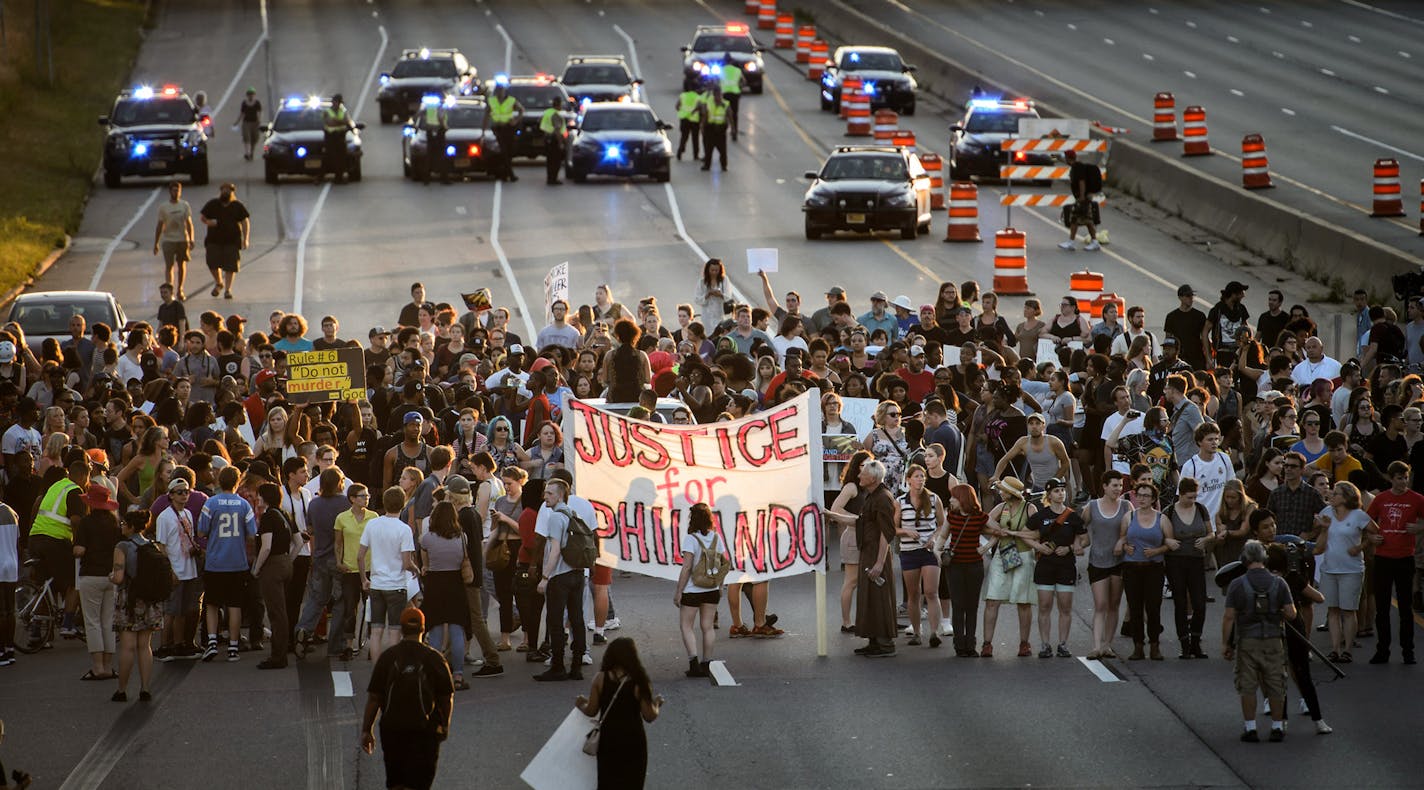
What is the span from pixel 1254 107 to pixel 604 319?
28048 mm

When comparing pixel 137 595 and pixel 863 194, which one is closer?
pixel 137 595

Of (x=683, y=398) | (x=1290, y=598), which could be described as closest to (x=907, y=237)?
(x=683, y=398)

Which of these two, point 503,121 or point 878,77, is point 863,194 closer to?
point 503,121

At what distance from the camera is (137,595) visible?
1617cm

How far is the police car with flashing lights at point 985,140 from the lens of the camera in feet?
141

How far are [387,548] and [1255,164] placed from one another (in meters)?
26.7

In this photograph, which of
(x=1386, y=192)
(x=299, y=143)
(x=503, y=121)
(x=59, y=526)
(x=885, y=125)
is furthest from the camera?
(x=885, y=125)

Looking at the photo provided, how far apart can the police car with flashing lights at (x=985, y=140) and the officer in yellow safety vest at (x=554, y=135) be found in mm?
7967

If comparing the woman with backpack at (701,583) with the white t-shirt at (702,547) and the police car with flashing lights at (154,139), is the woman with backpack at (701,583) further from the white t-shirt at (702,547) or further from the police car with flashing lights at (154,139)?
the police car with flashing lights at (154,139)

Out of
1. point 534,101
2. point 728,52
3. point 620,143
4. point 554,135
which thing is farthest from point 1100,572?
point 728,52

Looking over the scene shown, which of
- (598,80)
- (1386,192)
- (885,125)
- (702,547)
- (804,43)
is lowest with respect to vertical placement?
(804,43)

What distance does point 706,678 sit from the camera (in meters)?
16.5

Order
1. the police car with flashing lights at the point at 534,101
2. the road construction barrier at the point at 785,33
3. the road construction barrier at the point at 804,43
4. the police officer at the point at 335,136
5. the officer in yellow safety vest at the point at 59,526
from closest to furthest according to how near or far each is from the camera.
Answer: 1. the officer in yellow safety vest at the point at 59,526
2. the police officer at the point at 335,136
3. the police car with flashing lights at the point at 534,101
4. the road construction barrier at the point at 804,43
5. the road construction barrier at the point at 785,33

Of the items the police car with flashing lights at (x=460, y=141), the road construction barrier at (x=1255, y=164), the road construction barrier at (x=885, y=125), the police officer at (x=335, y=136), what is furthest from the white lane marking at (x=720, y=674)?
the road construction barrier at (x=885, y=125)
